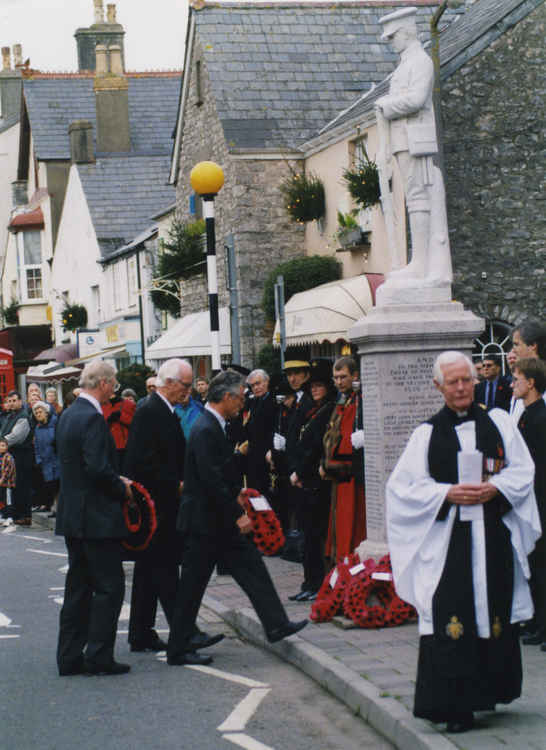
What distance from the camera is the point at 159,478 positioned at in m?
9.05

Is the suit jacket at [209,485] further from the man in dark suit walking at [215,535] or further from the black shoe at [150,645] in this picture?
the black shoe at [150,645]

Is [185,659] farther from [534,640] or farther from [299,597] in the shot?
[534,640]

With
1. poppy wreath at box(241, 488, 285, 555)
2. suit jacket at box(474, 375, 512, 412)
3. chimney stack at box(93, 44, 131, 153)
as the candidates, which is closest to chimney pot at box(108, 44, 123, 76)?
chimney stack at box(93, 44, 131, 153)

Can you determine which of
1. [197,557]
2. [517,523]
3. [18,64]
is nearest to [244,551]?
[197,557]

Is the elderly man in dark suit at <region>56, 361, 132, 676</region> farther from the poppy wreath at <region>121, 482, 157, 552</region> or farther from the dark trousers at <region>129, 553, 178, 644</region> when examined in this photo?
the dark trousers at <region>129, 553, 178, 644</region>

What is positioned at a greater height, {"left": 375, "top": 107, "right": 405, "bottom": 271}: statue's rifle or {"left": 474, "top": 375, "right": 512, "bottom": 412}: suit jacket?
{"left": 375, "top": 107, "right": 405, "bottom": 271}: statue's rifle

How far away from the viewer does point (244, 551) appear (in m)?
8.56

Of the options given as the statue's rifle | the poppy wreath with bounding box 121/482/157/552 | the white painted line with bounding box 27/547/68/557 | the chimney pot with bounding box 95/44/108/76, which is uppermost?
the chimney pot with bounding box 95/44/108/76

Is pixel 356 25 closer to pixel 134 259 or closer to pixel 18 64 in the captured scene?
pixel 134 259

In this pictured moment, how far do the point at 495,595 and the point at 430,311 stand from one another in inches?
166

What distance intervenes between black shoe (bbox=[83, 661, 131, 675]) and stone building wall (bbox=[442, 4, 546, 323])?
14.0 metres

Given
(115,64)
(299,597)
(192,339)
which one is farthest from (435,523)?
(115,64)

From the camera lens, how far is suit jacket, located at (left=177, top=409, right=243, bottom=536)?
8.36 metres

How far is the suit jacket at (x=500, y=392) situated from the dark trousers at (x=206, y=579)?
3.76 metres
